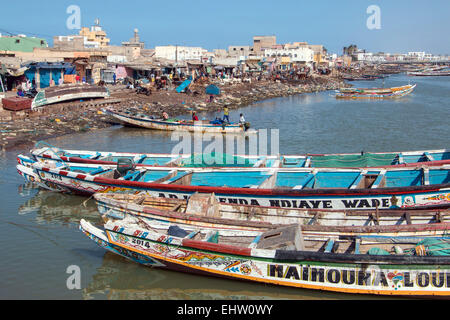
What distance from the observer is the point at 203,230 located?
880cm

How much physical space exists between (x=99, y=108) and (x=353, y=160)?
20978 mm

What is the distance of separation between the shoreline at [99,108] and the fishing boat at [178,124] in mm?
1439

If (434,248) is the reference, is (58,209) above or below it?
below

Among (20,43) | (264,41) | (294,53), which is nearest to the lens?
(20,43)

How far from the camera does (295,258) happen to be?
7.39 meters

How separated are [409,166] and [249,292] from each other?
20.5 feet

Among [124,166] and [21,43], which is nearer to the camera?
[124,166]

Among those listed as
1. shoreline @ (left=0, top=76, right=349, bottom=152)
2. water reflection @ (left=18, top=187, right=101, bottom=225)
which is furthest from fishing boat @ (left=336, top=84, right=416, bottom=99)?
water reflection @ (left=18, top=187, right=101, bottom=225)

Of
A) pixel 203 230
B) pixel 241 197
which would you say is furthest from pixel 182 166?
pixel 203 230

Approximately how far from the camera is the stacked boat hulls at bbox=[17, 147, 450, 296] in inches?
289

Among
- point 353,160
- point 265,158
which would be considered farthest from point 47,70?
point 353,160

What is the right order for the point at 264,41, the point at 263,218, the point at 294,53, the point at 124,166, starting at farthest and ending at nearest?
the point at 264,41
the point at 294,53
the point at 124,166
the point at 263,218

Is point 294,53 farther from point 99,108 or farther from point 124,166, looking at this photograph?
point 124,166

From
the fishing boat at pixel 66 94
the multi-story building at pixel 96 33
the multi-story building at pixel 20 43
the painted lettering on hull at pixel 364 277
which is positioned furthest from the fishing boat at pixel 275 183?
the multi-story building at pixel 96 33
